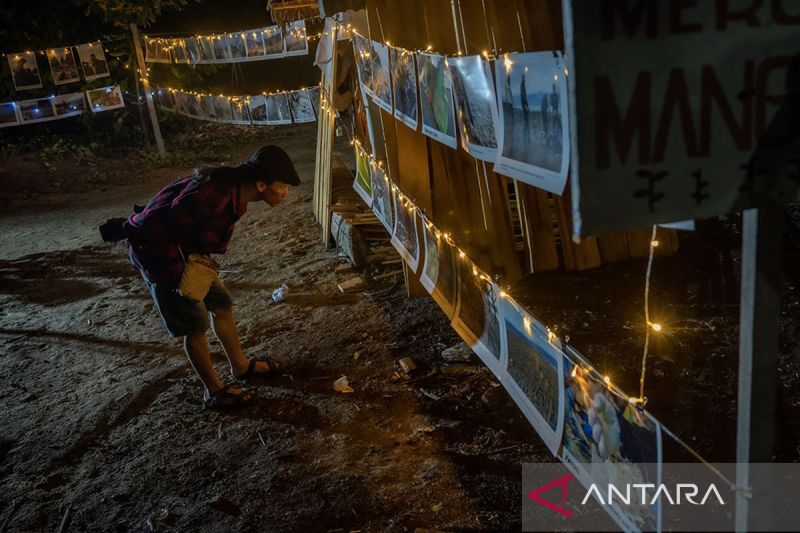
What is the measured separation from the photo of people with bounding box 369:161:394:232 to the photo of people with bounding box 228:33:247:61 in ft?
21.3

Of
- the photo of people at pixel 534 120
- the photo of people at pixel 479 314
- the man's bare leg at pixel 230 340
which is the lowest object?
the man's bare leg at pixel 230 340

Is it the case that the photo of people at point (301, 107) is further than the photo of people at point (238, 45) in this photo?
No

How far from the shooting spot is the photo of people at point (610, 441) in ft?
7.05

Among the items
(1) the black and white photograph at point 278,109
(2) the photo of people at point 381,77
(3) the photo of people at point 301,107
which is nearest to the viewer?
(2) the photo of people at point 381,77

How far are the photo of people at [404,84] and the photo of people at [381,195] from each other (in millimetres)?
1090

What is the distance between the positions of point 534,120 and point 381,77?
3077 millimetres

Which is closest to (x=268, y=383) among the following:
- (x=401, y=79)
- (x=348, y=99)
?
(x=401, y=79)

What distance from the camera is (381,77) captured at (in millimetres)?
5277

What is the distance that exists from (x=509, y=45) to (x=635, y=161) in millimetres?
3673

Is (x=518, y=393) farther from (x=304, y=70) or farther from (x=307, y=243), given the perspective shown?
(x=304, y=70)

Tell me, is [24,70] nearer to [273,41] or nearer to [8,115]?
[8,115]

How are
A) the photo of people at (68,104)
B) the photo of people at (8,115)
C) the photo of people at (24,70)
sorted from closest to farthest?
the photo of people at (24,70) < the photo of people at (8,115) < the photo of people at (68,104)

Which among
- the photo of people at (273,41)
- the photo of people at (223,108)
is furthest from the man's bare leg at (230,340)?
the photo of people at (223,108)

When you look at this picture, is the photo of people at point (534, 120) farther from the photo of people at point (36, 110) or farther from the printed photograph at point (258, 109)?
the photo of people at point (36, 110)
